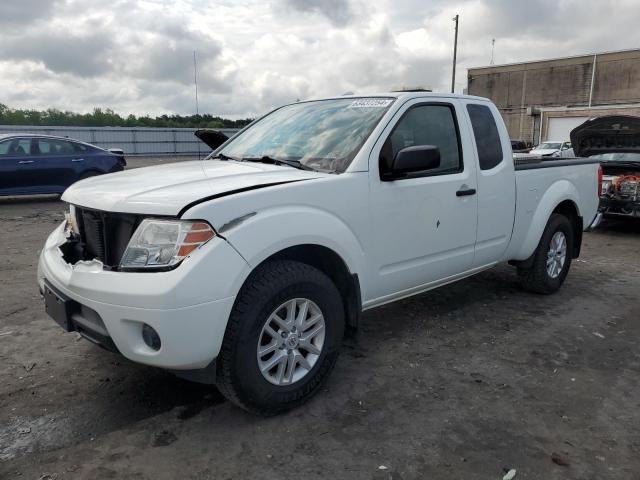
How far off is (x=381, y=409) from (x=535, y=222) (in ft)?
8.77

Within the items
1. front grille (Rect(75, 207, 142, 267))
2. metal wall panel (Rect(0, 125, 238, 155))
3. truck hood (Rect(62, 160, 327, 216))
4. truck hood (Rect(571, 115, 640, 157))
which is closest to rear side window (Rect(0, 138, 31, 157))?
truck hood (Rect(62, 160, 327, 216))

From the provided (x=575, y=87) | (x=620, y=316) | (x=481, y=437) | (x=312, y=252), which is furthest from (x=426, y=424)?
(x=575, y=87)

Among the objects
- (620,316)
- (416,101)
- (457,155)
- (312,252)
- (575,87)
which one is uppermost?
(575,87)

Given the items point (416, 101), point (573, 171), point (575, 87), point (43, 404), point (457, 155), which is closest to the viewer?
point (43, 404)

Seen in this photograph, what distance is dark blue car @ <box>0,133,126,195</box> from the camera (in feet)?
35.8

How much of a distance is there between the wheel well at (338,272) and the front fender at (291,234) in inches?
2.0

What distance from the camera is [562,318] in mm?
4625

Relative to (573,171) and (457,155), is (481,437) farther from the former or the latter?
(573,171)

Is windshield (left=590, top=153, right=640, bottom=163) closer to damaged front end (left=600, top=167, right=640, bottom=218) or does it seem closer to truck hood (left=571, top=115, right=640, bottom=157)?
→ truck hood (left=571, top=115, right=640, bottom=157)

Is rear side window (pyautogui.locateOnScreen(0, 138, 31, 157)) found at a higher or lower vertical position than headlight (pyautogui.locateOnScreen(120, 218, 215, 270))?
higher

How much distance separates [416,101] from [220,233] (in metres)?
1.92

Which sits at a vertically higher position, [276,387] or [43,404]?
[276,387]

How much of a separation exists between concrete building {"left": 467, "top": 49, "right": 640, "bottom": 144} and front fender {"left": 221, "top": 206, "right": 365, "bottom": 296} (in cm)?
4125

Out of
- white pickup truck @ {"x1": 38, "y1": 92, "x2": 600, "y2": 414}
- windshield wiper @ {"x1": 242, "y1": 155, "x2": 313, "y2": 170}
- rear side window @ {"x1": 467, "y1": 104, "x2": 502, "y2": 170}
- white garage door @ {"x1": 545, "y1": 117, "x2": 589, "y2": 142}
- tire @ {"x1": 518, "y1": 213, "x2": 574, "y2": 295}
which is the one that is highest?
white garage door @ {"x1": 545, "y1": 117, "x2": 589, "y2": 142}
